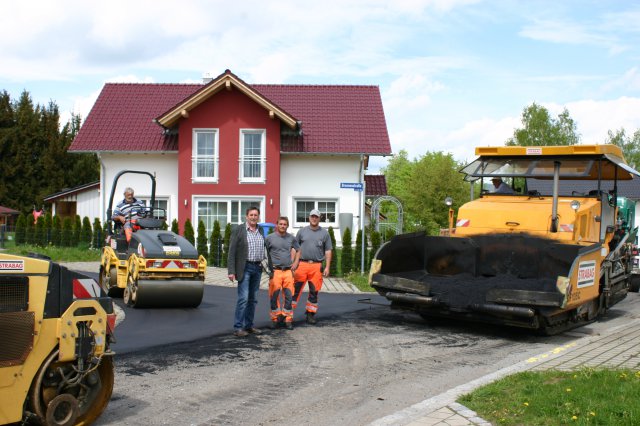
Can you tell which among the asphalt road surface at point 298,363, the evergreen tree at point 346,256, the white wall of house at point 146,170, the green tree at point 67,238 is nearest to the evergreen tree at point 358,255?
the evergreen tree at point 346,256

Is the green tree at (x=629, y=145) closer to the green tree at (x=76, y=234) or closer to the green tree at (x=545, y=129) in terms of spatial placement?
the green tree at (x=545, y=129)

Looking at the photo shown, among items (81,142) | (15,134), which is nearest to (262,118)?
(81,142)

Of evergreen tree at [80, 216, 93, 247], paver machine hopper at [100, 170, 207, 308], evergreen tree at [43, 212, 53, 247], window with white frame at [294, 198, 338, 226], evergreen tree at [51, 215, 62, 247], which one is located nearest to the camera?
paver machine hopper at [100, 170, 207, 308]

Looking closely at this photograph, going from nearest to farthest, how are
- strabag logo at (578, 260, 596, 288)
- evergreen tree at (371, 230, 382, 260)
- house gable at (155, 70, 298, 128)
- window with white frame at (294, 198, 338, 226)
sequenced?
strabag logo at (578, 260, 596, 288)
evergreen tree at (371, 230, 382, 260)
house gable at (155, 70, 298, 128)
window with white frame at (294, 198, 338, 226)

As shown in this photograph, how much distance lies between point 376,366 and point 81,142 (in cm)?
2232

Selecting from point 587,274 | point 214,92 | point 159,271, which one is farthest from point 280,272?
point 214,92

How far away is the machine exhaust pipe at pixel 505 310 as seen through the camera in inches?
377

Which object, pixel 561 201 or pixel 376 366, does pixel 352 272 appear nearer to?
pixel 561 201

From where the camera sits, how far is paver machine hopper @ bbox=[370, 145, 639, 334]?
9.95 metres

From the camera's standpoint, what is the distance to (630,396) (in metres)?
5.98

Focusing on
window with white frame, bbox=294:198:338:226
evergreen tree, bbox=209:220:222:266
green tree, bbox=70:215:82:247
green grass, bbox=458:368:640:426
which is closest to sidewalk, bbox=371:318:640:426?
green grass, bbox=458:368:640:426

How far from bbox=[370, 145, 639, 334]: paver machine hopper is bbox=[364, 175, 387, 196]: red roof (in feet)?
59.4

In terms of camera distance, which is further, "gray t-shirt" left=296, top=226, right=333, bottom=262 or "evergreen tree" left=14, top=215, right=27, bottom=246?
"evergreen tree" left=14, top=215, right=27, bottom=246

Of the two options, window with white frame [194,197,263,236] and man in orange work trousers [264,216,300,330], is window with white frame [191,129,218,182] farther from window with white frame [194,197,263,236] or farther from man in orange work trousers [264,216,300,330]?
man in orange work trousers [264,216,300,330]
